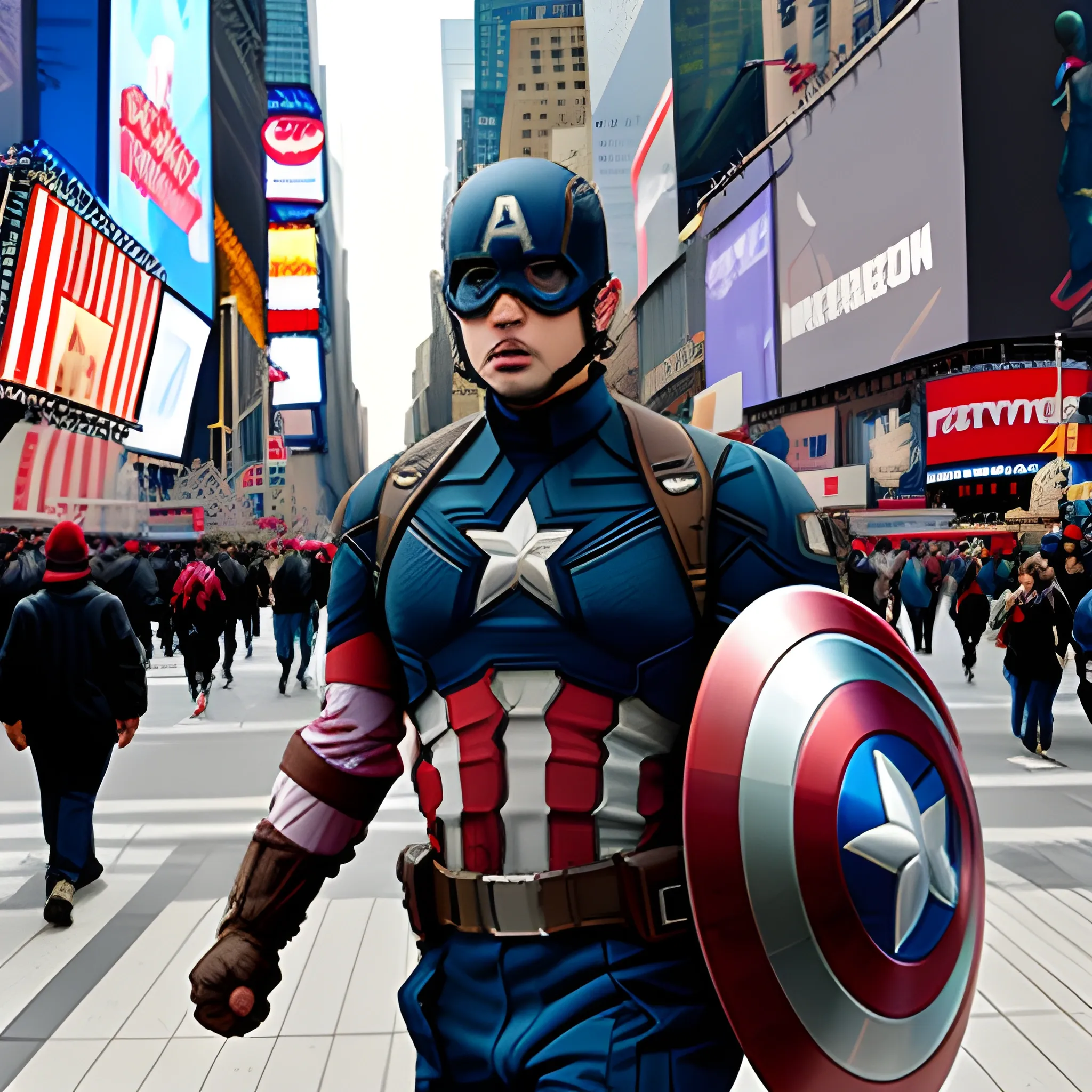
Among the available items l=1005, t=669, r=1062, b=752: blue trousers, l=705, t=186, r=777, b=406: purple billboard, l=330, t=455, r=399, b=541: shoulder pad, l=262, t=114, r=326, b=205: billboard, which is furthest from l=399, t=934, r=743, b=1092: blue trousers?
l=262, t=114, r=326, b=205: billboard

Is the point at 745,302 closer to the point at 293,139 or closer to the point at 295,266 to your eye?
the point at 295,266

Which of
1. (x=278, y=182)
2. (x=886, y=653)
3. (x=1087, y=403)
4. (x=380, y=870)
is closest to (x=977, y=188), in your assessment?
(x=1087, y=403)

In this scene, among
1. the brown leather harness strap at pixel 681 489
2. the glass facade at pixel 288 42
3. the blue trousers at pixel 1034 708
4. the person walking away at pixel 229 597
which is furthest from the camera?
the glass facade at pixel 288 42

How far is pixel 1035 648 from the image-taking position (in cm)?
838

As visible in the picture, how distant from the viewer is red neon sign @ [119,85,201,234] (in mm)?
31969

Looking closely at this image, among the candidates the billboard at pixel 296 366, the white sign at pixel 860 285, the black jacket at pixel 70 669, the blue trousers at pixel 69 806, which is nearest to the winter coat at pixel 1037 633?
the black jacket at pixel 70 669

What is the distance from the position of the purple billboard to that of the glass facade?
262 ft

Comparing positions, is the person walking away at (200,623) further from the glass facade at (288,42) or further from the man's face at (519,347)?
the glass facade at (288,42)

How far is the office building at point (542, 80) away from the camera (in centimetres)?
12694

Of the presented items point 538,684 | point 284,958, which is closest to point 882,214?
point 284,958

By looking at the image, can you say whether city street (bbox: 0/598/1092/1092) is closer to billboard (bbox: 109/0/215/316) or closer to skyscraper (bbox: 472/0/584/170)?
billboard (bbox: 109/0/215/316)

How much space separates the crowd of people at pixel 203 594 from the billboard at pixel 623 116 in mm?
61418

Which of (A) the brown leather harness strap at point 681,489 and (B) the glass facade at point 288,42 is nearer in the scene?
(A) the brown leather harness strap at point 681,489

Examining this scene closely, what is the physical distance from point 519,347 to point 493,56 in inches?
6221
